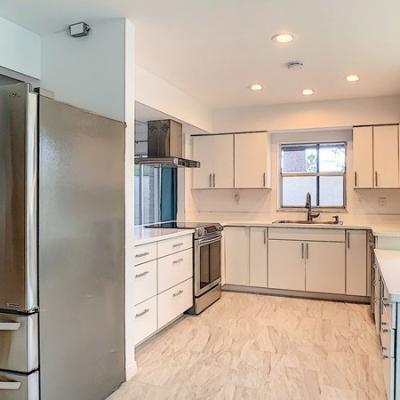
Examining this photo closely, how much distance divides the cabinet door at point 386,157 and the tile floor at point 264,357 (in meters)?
1.53

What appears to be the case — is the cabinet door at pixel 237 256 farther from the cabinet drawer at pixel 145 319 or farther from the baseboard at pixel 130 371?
the baseboard at pixel 130 371

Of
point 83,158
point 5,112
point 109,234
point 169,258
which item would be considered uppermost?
point 5,112

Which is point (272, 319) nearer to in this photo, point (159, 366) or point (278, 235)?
point (278, 235)

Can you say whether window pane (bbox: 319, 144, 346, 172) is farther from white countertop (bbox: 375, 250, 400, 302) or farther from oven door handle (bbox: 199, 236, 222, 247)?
white countertop (bbox: 375, 250, 400, 302)

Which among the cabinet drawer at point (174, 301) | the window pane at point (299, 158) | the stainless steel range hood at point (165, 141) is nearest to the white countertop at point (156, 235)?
the cabinet drawer at point (174, 301)

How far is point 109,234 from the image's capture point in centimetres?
256

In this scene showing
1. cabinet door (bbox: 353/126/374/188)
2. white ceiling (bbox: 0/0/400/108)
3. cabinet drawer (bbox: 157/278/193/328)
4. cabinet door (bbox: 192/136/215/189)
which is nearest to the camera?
white ceiling (bbox: 0/0/400/108)

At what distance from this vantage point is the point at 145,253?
3.24m

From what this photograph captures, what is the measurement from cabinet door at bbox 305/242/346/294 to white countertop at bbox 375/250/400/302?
4.82ft

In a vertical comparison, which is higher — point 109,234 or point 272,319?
point 109,234

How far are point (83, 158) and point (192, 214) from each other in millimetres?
3497

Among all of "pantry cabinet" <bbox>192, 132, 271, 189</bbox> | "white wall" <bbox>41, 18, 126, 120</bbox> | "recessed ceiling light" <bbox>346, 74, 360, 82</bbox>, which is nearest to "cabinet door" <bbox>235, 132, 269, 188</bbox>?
"pantry cabinet" <bbox>192, 132, 271, 189</bbox>

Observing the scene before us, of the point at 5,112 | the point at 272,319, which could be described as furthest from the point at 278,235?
the point at 5,112

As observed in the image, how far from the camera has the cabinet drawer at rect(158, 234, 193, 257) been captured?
11.7 ft
